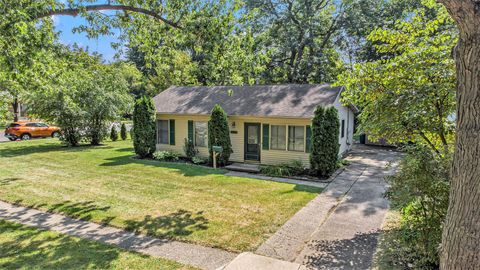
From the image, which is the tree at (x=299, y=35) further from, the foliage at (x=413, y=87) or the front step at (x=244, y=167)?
the foliage at (x=413, y=87)

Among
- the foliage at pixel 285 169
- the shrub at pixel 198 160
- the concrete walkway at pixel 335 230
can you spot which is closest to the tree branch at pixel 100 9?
the concrete walkway at pixel 335 230

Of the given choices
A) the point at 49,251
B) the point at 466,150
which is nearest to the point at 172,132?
the point at 49,251

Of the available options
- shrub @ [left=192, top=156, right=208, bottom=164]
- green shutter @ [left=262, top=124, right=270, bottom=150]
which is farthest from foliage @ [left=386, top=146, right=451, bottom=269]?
shrub @ [left=192, top=156, right=208, bottom=164]

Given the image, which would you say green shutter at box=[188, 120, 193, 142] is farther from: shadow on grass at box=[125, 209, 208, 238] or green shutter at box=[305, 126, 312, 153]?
shadow on grass at box=[125, 209, 208, 238]

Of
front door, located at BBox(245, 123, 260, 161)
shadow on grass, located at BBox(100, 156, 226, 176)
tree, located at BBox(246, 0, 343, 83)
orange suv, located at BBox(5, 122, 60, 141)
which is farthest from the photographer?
orange suv, located at BBox(5, 122, 60, 141)

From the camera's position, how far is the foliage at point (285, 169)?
11.4 metres

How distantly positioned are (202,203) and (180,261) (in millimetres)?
3054

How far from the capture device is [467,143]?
8.23 feet

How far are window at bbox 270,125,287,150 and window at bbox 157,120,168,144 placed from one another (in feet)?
19.1

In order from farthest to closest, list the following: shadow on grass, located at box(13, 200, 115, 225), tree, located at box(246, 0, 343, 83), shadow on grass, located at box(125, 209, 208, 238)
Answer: tree, located at box(246, 0, 343, 83) < shadow on grass, located at box(13, 200, 115, 225) < shadow on grass, located at box(125, 209, 208, 238)

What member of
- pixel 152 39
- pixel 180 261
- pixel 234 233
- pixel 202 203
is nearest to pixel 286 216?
Result: pixel 234 233

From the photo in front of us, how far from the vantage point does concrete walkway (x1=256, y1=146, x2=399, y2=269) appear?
505cm

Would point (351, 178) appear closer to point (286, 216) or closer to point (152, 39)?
point (286, 216)

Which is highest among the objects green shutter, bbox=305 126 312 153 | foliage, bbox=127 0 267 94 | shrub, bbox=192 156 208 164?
foliage, bbox=127 0 267 94
